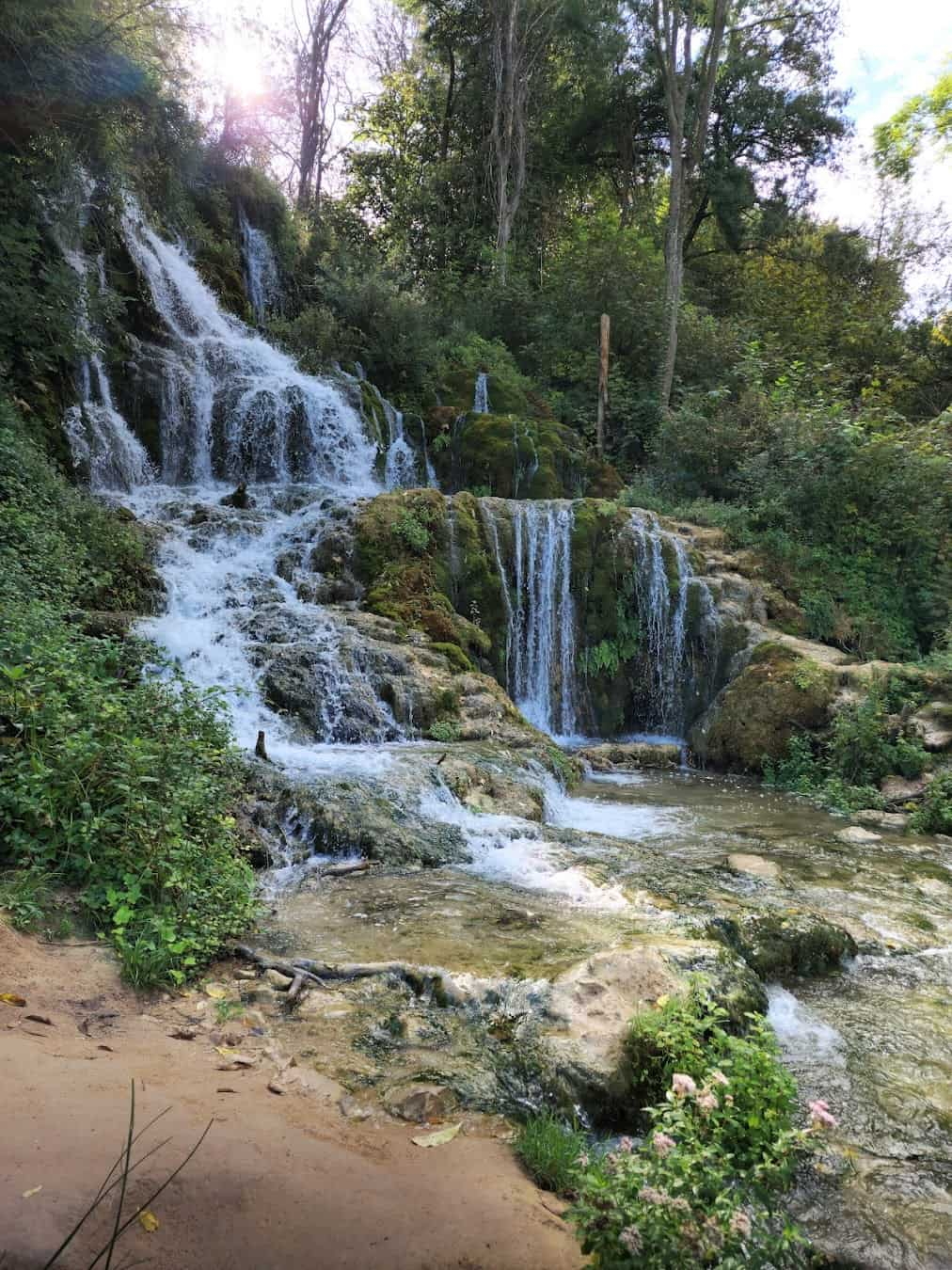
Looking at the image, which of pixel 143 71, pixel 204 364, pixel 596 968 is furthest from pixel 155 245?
pixel 596 968

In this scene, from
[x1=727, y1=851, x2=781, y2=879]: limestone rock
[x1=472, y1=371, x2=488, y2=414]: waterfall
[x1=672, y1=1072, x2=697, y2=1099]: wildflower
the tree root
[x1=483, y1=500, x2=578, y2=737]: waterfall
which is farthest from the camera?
[x1=472, y1=371, x2=488, y2=414]: waterfall

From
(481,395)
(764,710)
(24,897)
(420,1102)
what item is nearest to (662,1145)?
(420,1102)

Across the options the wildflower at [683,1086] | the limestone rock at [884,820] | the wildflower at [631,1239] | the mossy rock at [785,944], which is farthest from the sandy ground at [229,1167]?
the limestone rock at [884,820]

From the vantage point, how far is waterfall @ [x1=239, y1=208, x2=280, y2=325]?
19297mm

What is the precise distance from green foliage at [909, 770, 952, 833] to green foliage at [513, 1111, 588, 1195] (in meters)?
6.42

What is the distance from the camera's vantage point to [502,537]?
474 inches

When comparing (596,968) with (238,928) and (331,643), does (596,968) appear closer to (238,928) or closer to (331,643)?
(238,928)

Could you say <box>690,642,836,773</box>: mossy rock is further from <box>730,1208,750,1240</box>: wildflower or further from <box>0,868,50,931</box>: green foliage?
<box>0,868,50,931</box>: green foliage

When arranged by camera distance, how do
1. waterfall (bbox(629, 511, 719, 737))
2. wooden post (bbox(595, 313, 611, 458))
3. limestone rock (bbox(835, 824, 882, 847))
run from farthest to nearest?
1. wooden post (bbox(595, 313, 611, 458))
2. waterfall (bbox(629, 511, 719, 737))
3. limestone rock (bbox(835, 824, 882, 847))

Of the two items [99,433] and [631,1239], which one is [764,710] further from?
[99,433]

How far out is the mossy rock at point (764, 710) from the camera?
9.88 metres

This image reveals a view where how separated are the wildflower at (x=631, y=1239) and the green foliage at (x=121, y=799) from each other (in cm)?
218

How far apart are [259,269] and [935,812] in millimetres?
19743

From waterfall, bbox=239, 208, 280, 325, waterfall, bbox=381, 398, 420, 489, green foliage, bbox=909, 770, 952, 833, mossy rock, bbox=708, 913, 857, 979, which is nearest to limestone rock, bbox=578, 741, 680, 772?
green foliage, bbox=909, 770, 952, 833
